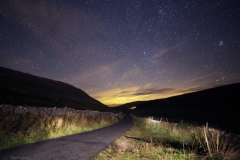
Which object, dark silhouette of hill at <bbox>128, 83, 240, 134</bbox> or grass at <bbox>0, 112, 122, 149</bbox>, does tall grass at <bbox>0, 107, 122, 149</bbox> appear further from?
dark silhouette of hill at <bbox>128, 83, 240, 134</bbox>

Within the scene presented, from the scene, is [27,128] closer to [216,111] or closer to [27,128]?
[27,128]

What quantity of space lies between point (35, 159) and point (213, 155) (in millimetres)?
7525

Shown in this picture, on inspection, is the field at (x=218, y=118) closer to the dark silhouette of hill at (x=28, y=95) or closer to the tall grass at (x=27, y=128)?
the tall grass at (x=27, y=128)

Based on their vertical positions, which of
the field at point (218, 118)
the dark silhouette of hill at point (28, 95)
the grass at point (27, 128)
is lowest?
the field at point (218, 118)

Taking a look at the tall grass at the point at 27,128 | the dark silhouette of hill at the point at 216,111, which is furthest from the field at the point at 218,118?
the tall grass at the point at 27,128

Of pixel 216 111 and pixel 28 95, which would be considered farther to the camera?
pixel 216 111

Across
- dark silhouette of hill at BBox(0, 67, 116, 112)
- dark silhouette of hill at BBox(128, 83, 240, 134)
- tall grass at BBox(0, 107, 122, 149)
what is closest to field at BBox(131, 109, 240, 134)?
dark silhouette of hill at BBox(128, 83, 240, 134)

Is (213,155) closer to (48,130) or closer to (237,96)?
(48,130)

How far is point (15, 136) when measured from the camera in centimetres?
909

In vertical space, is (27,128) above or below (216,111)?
above

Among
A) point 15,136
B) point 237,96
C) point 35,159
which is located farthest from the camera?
point 237,96

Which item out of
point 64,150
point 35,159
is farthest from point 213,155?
point 35,159

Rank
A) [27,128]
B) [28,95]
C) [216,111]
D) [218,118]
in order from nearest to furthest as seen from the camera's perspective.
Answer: [27,128]
[28,95]
[218,118]
[216,111]

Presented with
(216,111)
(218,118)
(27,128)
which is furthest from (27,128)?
(216,111)
